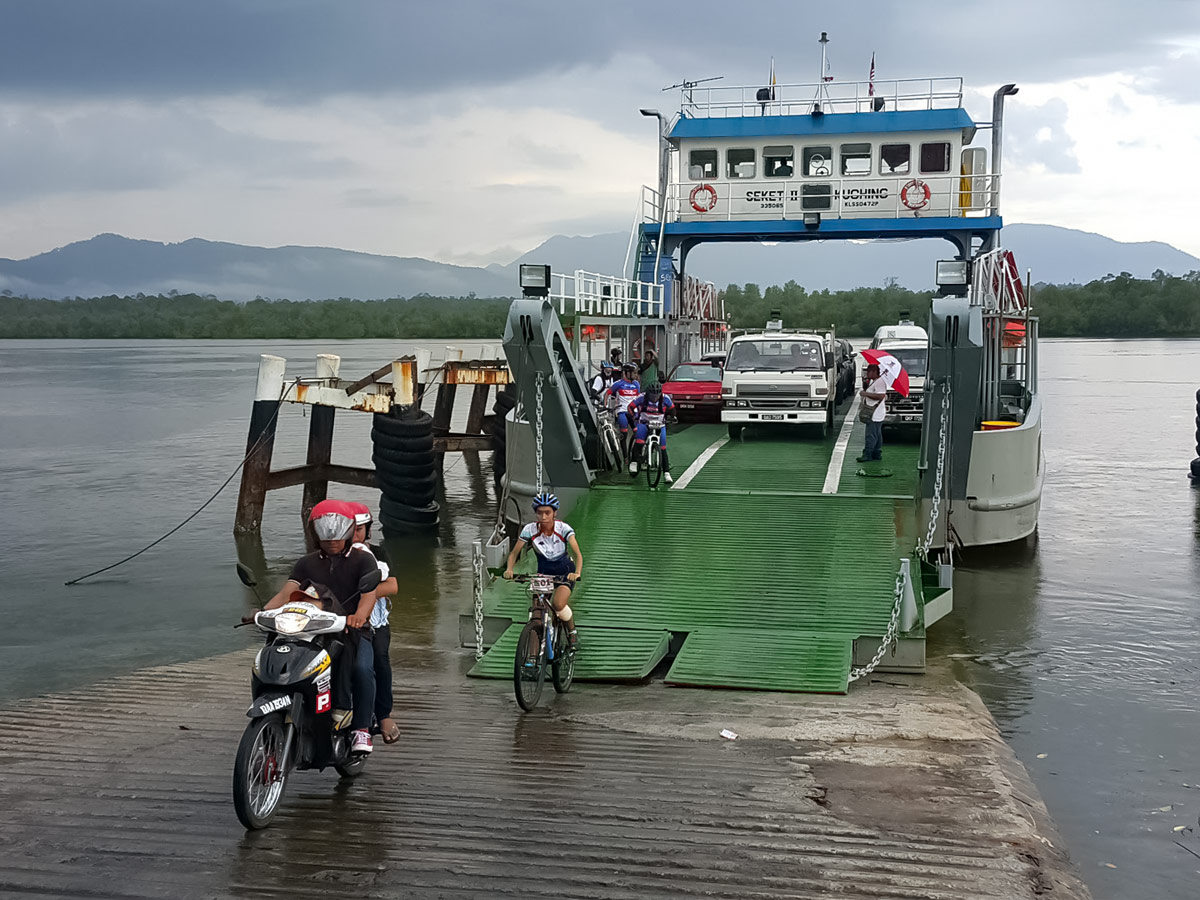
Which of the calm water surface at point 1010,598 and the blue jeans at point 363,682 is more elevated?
the blue jeans at point 363,682

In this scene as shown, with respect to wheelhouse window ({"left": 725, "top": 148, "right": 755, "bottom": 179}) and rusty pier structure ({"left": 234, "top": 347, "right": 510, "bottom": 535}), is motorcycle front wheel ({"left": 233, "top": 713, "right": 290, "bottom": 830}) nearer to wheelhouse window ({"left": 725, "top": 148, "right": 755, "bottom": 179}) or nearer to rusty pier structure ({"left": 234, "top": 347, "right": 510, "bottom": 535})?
rusty pier structure ({"left": 234, "top": 347, "right": 510, "bottom": 535})

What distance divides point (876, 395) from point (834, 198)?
10.1 meters

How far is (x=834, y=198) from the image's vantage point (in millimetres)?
25500

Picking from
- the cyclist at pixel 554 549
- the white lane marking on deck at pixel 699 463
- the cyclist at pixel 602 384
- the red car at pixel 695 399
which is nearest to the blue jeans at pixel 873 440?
the white lane marking on deck at pixel 699 463

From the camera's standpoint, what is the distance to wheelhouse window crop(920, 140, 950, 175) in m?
25.1

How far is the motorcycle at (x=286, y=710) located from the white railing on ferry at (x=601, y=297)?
346 inches

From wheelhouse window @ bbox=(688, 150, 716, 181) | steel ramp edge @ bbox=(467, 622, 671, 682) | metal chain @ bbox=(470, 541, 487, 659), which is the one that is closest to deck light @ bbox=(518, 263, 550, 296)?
metal chain @ bbox=(470, 541, 487, 659)

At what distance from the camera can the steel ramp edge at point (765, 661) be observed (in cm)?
973

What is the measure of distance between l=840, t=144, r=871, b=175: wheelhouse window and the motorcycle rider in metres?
20.7

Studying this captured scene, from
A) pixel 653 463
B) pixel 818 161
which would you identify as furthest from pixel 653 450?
pixel 818 161

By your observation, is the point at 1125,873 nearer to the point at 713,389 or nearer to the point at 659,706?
the point at 659,706

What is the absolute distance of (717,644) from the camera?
10.6m

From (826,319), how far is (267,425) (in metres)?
75.5

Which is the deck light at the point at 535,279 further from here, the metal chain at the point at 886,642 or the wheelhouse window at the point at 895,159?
the wheelhouse window at the point at 895,159
